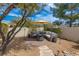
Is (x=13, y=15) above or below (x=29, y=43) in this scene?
above

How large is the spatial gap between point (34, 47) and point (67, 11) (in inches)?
22.5

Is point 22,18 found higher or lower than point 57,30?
higher

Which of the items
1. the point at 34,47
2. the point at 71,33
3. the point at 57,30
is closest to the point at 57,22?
the point at 57,30

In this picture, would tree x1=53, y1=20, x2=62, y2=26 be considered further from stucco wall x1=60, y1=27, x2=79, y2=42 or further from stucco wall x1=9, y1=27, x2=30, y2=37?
stucco wall x1=9, y1=27, x2=30, y2=37

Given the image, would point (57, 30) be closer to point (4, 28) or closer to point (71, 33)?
point (71, 33)

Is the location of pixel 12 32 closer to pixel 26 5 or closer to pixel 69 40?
pixel 26 5

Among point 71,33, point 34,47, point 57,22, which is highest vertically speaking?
Result: point 57,22

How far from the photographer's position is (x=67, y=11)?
5184 millimetres

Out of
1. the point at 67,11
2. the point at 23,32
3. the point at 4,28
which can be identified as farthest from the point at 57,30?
the point at 4,28

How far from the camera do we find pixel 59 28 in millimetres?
5172

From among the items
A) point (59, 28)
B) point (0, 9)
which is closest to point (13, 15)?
point (0, 9)

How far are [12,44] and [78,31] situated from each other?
0.79 m

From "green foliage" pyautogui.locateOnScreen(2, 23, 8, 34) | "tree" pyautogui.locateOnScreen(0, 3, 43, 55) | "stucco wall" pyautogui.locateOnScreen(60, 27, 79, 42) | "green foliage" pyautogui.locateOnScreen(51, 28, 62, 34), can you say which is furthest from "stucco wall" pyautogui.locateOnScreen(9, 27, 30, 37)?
"stucco wall" pyautogui.locateOnScreen(60, 27, 79, 42)

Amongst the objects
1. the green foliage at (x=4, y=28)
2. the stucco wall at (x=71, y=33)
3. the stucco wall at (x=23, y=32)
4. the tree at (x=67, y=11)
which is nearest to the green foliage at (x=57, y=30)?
the stucco wall at (x=71, y=33)
